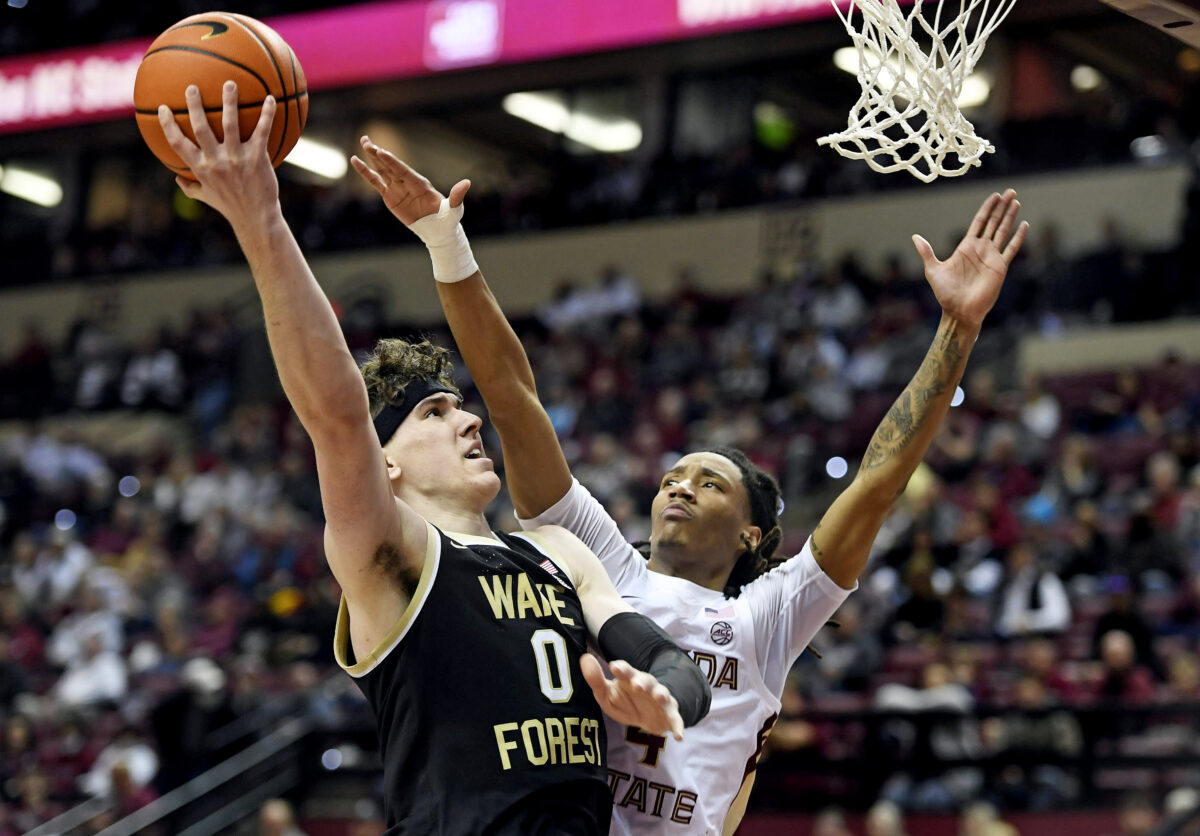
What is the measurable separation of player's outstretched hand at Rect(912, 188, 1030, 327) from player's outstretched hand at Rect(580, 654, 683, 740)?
1.52 metres

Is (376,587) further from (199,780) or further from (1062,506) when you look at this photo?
(1062,506)

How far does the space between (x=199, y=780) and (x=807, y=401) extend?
20.4ft

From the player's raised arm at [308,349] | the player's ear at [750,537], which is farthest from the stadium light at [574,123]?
the player's raised arm at [308,349]

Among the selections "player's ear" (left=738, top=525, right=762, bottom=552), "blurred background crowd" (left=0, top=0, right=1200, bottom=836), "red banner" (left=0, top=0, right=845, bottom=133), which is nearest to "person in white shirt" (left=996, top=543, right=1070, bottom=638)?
"blurred background crowd" (left=0, top=0, right=1200, bottom=836)

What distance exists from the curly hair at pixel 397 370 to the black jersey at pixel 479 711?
483mm

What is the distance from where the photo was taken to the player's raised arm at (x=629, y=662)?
111 inches

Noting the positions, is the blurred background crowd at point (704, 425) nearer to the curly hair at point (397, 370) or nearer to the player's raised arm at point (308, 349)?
the curly hair at point (397, 370)

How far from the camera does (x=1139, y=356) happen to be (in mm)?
13789

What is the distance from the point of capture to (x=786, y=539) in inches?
486

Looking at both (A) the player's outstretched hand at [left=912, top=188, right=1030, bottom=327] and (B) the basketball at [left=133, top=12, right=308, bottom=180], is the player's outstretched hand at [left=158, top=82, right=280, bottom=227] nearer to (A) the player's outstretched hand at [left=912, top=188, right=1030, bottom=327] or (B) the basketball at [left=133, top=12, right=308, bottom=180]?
(B) the basketball at [left=133, top=12, right=308, bottom=180]

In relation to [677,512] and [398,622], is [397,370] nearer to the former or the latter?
[398,622]

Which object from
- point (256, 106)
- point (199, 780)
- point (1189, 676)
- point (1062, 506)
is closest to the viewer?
point (256, 106)

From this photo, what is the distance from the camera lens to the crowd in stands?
8.84 meters

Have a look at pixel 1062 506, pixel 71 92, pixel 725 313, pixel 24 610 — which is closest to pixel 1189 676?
pixel 1062 506
